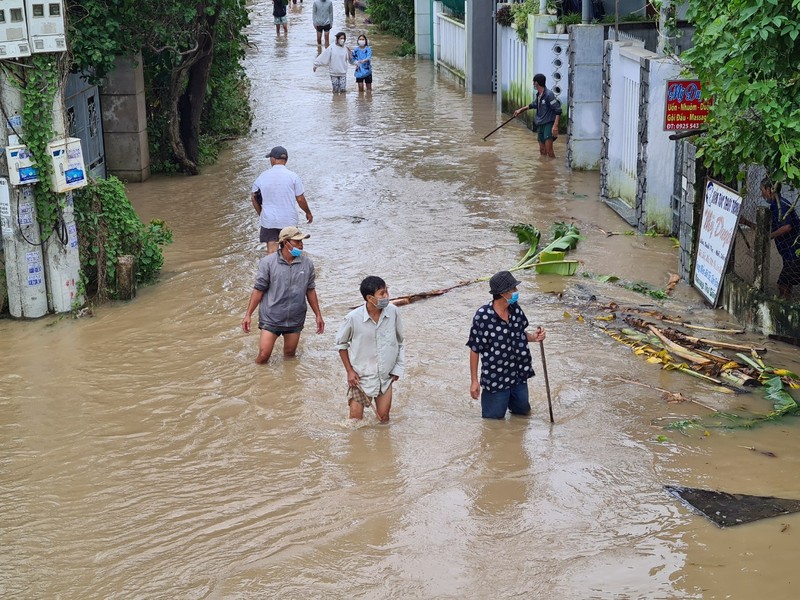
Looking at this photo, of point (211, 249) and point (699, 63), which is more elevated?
point (699, 63)

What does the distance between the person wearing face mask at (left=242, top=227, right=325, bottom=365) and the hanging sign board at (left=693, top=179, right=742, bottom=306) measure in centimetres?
438

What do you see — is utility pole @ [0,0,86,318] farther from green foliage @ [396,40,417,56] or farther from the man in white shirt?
green foliage @ [396,40,417,56]

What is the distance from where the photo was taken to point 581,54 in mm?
17641

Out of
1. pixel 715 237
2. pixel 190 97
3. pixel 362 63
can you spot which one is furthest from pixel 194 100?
pixel 715 237

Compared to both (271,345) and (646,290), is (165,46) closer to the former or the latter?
(271,345)

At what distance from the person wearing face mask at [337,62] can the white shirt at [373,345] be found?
1998cm

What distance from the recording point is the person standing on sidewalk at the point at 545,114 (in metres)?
18.7

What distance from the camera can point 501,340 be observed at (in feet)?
27.2

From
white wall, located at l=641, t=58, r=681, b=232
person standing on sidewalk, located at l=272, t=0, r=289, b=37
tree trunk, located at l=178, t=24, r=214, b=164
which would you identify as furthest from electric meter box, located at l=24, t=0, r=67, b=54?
person standing on sidewalk, located at l=272, t=0, r=289, b=37

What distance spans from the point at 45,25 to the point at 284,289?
379 centimetres

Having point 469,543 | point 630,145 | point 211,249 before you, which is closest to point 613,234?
point 630,145

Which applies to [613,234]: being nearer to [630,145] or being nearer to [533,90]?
[630,145]

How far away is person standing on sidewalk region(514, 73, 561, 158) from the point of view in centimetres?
1867

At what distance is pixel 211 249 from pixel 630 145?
624 cm
